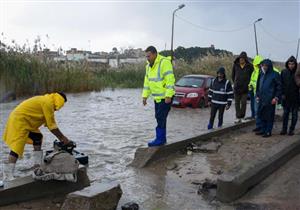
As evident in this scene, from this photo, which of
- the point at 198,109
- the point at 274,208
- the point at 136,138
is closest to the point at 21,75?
the point at 198,109

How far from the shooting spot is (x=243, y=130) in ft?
40.7

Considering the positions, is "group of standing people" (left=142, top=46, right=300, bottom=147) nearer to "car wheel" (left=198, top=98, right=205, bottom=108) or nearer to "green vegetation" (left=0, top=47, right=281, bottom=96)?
"car wheel" (left=198, top=98, right=205, bottom=108)

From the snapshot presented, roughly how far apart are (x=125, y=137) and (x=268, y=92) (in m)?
3.84

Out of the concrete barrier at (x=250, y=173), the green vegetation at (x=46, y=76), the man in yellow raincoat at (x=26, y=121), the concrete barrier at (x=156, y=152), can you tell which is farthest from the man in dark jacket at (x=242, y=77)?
the green vegetation at (x=46, y=76)

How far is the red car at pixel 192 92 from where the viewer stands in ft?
65.5

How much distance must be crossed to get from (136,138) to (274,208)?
19.6ft

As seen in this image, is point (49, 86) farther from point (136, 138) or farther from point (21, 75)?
point (136, 138)

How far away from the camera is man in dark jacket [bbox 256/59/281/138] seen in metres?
10.5

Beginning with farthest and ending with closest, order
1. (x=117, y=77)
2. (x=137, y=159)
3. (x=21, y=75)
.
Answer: (x=117, y=77), (x=21, y=75), (x=137, y=159)

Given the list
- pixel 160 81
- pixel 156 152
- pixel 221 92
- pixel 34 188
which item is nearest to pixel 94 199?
pixel 34 188

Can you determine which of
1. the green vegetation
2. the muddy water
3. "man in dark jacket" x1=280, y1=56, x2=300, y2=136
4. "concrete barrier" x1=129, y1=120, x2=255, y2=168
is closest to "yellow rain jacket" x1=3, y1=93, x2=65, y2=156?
the muddy water

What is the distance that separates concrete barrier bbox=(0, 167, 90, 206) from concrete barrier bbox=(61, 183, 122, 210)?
0.71m

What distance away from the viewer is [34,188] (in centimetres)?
644

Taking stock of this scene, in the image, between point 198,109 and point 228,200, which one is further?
point 198,109
